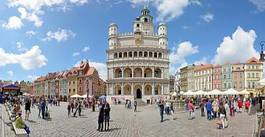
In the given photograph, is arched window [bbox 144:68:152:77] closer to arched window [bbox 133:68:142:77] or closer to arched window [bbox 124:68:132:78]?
arched window [bbox 133:68:142:77]

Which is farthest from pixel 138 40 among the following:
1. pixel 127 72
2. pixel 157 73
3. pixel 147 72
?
pixel 157 73

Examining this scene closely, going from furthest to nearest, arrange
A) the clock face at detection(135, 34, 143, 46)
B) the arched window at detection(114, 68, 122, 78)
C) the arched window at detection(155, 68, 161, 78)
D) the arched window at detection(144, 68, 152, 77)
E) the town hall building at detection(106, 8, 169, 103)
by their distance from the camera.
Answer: the arched window at detection(155, 68, 161, 78) → the arched window at detection(114, 68, 122, 78) → the arched window at detection(144, 68, 152, 77) → the clock face at detection(135, 34, 143, 46) → the town hall building at detection(106, 8, 169, 103)

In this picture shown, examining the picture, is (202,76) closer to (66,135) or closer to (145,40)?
(145,40)

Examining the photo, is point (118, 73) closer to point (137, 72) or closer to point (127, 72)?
point (127, 72)

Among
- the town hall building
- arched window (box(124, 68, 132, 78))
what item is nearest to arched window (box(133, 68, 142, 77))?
the town hall building

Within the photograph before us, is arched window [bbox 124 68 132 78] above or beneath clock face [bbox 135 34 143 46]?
beneath

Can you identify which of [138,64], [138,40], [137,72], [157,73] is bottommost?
[157,73]

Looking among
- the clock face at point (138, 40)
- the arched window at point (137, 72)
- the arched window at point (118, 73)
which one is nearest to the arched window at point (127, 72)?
the arched window at point (137, 72)

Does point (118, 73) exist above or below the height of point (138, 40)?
below

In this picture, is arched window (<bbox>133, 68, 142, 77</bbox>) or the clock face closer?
the clock face

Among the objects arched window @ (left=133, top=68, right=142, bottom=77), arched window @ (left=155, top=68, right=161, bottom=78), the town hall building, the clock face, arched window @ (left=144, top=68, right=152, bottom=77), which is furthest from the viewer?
arched window @ (left=155, top=68, right=161, bottom=78)

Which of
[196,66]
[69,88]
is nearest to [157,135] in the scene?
[69,88]

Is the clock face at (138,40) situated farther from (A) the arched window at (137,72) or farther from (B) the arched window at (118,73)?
(B) the arched window at (118,73)

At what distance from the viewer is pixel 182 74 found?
140000mm
